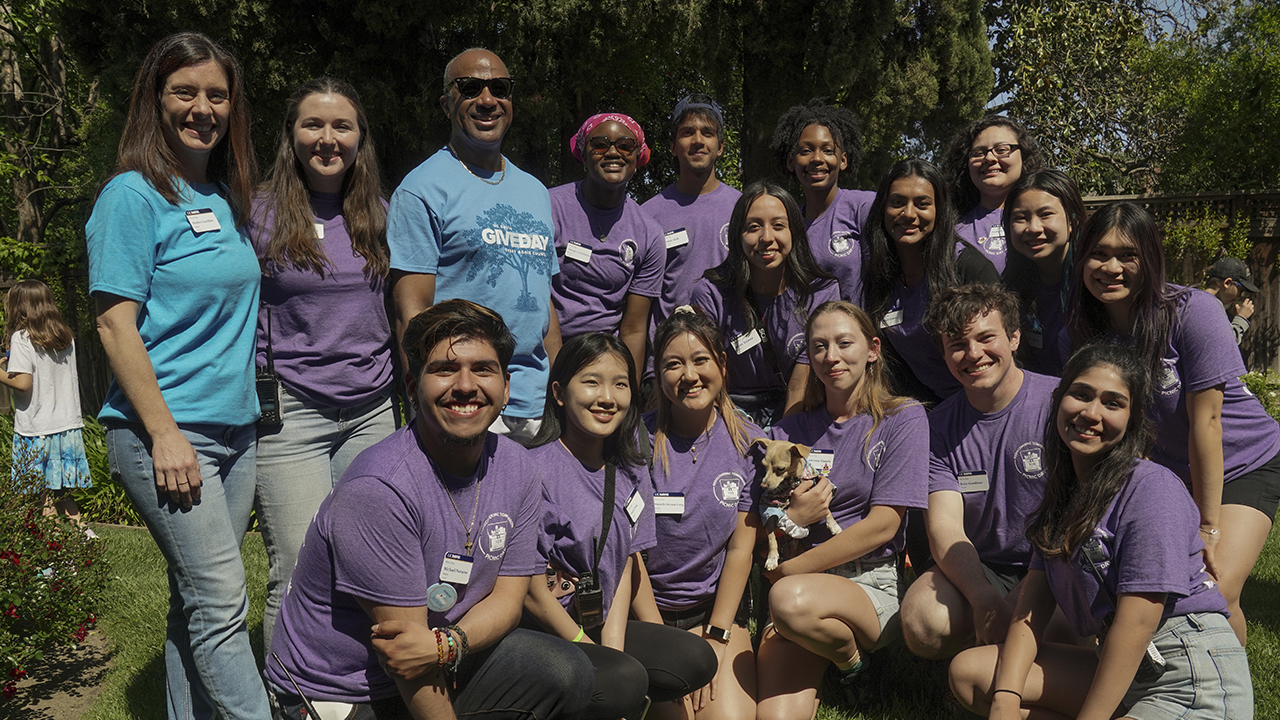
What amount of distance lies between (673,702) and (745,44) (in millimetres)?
7828

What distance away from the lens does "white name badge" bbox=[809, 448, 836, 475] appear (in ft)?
12.8

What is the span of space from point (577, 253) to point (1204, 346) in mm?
2683

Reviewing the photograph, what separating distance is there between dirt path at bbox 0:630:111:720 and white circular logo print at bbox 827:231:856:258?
4.35 m

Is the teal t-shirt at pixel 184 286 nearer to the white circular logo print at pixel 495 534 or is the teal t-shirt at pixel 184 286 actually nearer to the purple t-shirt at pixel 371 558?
the purple t-shirt at pixel 371 558

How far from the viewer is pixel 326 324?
133 inches

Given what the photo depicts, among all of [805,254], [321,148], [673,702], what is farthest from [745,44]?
[673,702]

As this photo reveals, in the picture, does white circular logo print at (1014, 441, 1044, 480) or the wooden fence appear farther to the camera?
the wooden fence

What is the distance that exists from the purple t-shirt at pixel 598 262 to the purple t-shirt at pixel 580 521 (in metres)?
1.09

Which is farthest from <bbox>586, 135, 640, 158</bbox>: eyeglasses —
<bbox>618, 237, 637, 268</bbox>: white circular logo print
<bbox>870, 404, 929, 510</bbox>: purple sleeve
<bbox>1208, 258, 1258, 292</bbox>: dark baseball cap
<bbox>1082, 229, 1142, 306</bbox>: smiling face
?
<bbox>1208, 258, 1258, 292</bbox>: dark baseball cap

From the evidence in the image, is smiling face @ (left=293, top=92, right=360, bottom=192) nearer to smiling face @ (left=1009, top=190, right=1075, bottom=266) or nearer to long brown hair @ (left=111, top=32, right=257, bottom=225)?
long brown hair @ (left=111, top=32, right=257, bottom=225)

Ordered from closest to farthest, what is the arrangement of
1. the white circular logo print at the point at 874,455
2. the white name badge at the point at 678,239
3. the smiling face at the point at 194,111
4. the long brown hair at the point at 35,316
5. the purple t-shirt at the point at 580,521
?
the smiling face at the point at 194,111 → the purple t-shirt at the point at 580,521 → the white circular logo print at the point at 874,455 → the white name badge at the point at 678,239 → the long brown hair at the point at 35,316

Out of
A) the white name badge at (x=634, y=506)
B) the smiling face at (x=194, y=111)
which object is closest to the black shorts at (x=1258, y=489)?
the white name badge at (x=634, y=506)

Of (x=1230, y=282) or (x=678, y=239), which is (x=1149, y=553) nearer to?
(x=678, y=239)

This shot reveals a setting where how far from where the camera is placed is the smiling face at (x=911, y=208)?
14.0ft
